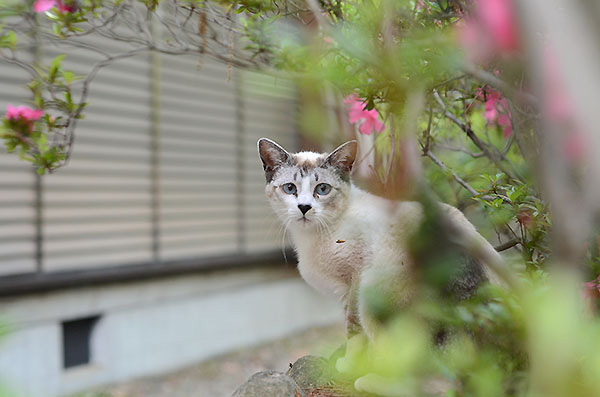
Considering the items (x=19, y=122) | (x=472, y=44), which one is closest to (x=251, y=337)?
(x=19, y=122)

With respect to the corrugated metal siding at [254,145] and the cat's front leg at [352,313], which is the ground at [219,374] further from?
the cat's front leg at [352,313]

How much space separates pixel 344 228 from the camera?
1.55 metres

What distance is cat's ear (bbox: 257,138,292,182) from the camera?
4.91ft

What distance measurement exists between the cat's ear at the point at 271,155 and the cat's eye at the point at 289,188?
7 centimetres

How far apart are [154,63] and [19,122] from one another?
3976mm

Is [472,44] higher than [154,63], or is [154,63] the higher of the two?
[154,63]

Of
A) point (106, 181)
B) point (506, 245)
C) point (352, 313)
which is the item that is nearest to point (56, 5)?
point (352, 313)

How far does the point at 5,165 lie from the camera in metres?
4.37

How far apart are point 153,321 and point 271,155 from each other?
425 centimetres

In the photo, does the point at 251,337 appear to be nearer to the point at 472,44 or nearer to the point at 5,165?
the point at 5,165

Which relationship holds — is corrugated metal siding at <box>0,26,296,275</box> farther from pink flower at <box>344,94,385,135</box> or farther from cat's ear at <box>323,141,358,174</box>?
cat's ear at <box>323,141,358,174</box>

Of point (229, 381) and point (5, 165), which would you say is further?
point (229, 381)

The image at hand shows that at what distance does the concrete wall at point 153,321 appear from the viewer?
446cm

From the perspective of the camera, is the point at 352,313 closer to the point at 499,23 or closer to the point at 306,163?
the point at 306,163
